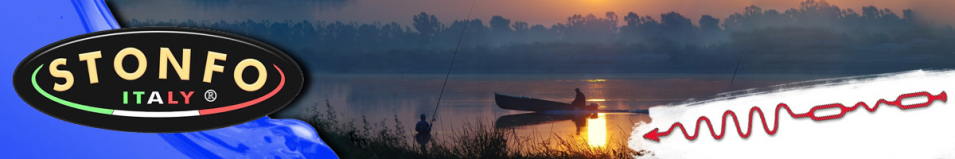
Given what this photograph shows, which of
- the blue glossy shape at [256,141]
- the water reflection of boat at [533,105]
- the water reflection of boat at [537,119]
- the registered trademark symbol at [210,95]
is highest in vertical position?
the registered trademark symbol at [210,95]

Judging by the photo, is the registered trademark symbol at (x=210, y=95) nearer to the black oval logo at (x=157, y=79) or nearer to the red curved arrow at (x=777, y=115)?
the black oval logo at (x=157, y=79)

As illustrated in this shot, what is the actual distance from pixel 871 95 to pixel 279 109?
478cm

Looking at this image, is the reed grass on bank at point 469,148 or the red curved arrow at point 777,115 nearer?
the red curved arrow at point 777,115

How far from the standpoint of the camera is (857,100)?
6844 millimetres

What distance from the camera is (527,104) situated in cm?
3953

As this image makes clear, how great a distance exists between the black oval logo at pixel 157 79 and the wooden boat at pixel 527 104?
34.5 m

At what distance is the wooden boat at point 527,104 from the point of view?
39438 mm

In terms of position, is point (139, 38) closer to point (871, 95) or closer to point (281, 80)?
point (281, 80)

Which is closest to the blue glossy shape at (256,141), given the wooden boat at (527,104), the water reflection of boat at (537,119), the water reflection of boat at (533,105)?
the water reflection of boat at (537,119)

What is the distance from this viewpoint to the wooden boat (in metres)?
A: 39.4

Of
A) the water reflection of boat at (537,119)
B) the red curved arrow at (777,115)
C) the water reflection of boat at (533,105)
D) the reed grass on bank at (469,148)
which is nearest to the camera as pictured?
the red curved arrow at (777,115)

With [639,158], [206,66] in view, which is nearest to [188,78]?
[206,66]

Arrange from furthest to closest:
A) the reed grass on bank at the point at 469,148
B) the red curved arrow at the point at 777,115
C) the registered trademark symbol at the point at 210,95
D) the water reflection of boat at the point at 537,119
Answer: the water reflection of boat at the point at 537,119 < the reed grass on bank at the point at 469,148 < the red curved arrow at the point at 777,115 < the registered trademark symbol at the point at 210,95

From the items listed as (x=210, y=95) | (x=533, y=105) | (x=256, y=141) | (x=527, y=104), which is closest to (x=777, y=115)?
(x=256, y=141)
